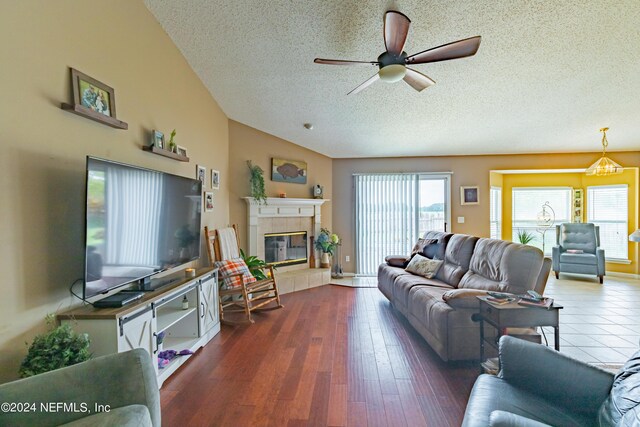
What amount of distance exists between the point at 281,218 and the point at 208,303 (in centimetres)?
231

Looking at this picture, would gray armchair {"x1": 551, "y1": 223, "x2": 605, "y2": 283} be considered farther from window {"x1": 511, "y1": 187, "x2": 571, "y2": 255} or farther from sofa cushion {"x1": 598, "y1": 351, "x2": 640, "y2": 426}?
sofa cushion {"x1": 598, "y1": 351, "x2": 640, "y2": 426}

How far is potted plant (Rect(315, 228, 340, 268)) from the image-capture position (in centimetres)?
543

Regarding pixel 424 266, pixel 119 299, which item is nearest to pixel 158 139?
pixel 119 299

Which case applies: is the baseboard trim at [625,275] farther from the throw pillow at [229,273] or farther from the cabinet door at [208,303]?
the cabinet door at [208,303]

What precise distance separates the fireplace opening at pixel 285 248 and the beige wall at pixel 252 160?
1.52 feet

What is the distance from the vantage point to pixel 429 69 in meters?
3.04

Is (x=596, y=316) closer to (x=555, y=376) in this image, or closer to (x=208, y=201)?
(x=555, y=376)

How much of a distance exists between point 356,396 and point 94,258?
1.92 m

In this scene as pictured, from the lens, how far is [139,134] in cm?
249

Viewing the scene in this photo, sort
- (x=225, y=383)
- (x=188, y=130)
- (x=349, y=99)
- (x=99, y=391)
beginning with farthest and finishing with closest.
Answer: (x=349, y=99)
(x=188, y=130)
(x=225, y=383)
(x=99, y=391)

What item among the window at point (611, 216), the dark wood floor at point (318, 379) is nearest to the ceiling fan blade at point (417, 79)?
the dark wood floor at point (318, 379)

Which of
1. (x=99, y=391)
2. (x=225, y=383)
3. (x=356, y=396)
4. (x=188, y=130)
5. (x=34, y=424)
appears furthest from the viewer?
(x=188, y=130)

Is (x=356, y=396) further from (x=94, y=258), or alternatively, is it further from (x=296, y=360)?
(x=94, y=258)

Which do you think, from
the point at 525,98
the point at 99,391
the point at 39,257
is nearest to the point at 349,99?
the point at 525,98
